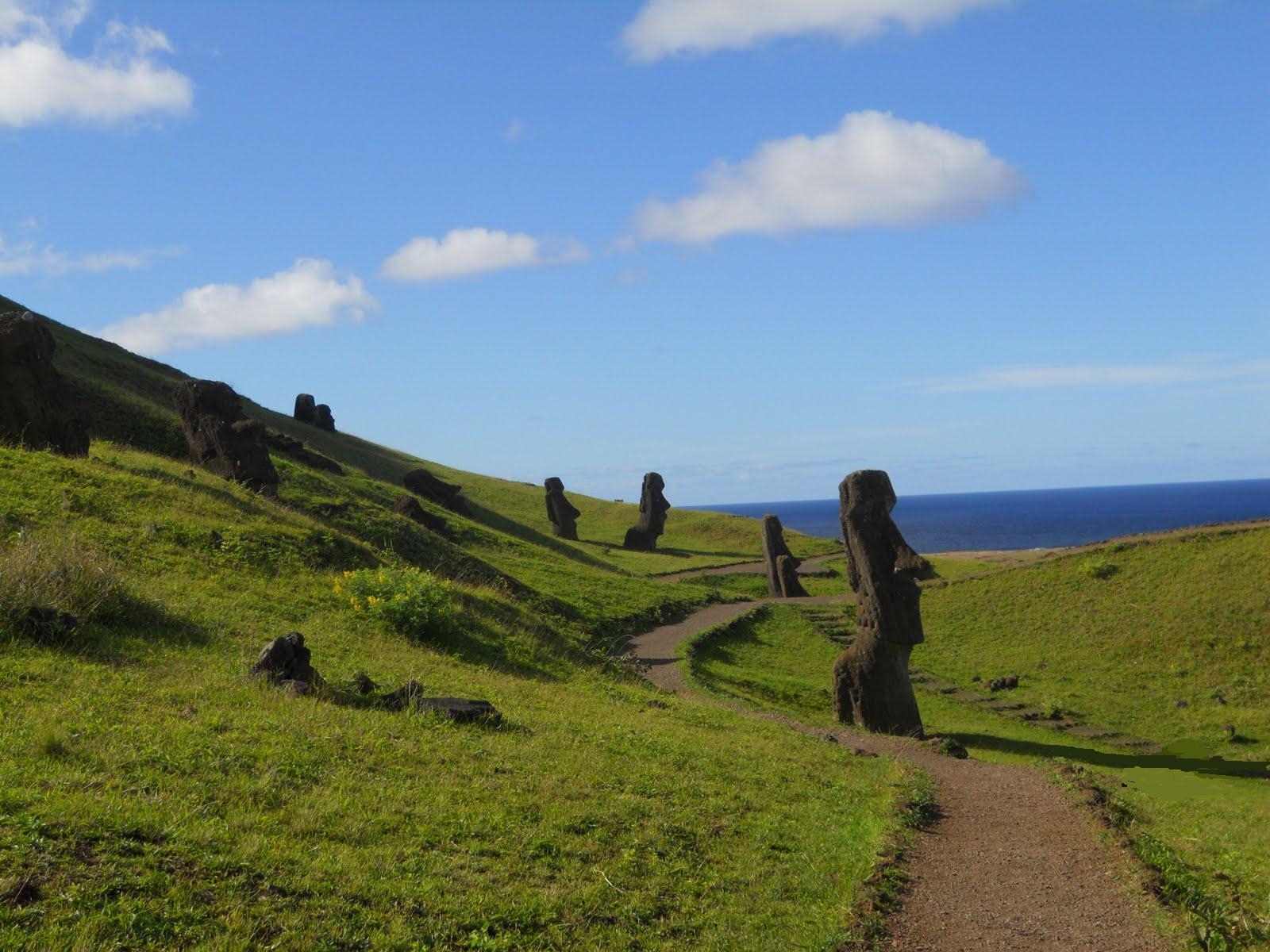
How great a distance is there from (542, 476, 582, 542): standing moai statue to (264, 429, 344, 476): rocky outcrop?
25.3 meters

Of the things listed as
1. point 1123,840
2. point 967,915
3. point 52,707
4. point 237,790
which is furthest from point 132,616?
point 1123,840

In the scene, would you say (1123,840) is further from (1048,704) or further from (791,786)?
(1048,704)

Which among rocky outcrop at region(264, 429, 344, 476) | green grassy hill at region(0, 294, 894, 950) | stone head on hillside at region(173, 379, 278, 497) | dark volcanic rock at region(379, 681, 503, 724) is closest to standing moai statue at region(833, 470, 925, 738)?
green grassy hill at region(0, 294, 894, 950)

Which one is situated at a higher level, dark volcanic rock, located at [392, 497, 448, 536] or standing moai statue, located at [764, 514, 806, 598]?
dark volcanic rock, located at [392, 497, 448, 536]

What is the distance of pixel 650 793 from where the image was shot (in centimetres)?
1335

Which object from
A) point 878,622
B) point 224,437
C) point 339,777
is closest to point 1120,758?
point 878,622

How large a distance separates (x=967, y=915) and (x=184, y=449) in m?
39.1

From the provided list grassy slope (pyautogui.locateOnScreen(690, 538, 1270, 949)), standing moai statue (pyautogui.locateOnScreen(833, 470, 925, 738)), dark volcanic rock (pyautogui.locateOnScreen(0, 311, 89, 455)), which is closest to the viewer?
grassy slope (pyautogui.locateOnScreen(690, 538, 1270, 949))

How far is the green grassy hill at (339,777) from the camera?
26.0 feet

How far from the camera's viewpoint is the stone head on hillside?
115 ft

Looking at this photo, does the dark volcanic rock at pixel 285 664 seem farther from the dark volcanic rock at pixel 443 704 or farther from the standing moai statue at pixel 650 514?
the standing moai statue at pixel 650 514

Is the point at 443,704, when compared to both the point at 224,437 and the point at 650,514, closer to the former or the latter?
the point at 224,437

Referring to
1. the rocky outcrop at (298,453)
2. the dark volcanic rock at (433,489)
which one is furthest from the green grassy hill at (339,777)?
the dark volcanic rock at (433,489)

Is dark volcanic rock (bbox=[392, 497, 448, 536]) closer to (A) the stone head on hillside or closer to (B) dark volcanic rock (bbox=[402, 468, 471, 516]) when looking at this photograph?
(A) the stone head on hillside
